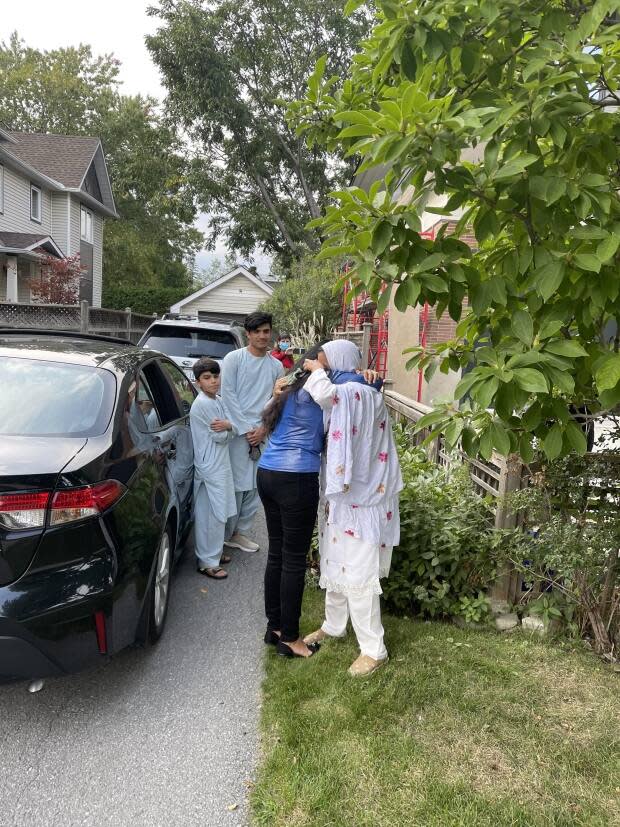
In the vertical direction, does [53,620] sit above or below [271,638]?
above

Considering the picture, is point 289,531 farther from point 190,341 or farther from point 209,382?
point 190,341

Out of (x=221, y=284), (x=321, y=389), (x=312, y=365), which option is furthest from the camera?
(x=221, y=284)

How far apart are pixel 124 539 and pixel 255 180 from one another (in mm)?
28874

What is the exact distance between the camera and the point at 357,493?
321cm

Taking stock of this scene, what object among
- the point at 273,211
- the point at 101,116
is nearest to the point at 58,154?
the point at 273,211

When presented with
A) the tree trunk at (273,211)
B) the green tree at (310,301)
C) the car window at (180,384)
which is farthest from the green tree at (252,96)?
the car window at (180,384)

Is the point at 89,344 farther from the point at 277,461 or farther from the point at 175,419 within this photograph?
the point at 277,461

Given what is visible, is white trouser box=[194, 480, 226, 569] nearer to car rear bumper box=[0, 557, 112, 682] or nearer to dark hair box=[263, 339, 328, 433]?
dark hair box=[263, 339, 328, 433]

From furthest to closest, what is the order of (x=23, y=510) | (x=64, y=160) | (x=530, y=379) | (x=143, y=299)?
(x=143, y=299) → (x=64, y=160) → (x=23, y=510) → (x=530, y=379)

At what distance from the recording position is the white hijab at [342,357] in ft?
10.5

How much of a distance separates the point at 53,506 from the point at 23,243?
2191 cm

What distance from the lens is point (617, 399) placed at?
201 centimetres

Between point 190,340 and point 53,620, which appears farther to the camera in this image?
point 190,340

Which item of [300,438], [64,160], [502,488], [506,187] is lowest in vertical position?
[502,488]
